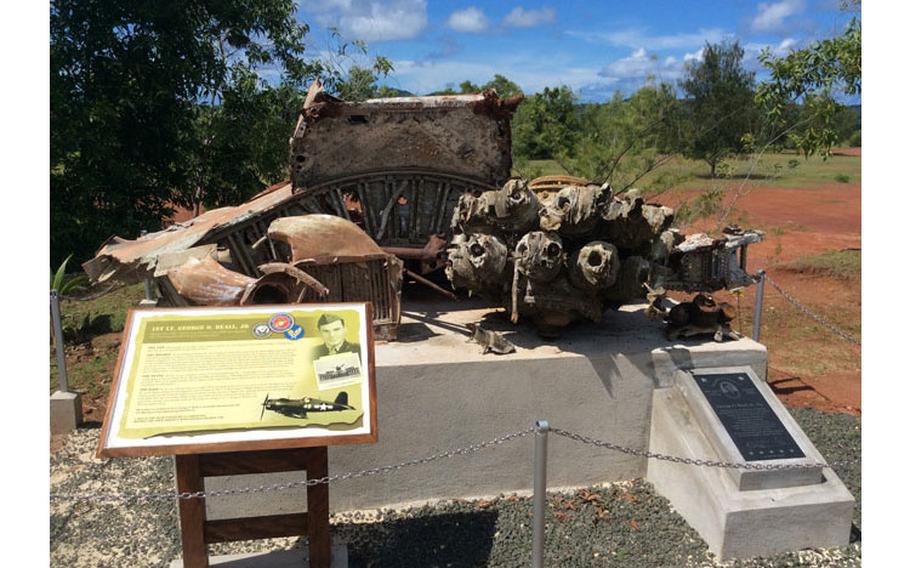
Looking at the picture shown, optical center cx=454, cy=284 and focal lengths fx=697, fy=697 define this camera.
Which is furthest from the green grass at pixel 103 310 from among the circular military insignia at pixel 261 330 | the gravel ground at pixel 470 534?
the circular military insignia at pixel 261 330

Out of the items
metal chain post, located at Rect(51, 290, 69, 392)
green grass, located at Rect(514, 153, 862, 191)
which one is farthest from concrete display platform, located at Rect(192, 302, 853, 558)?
green grass, located at Rect(514, 153, 862, 191)

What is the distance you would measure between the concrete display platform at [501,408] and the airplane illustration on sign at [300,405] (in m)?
1.47

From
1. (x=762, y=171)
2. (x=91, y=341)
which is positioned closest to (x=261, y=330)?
(x=91, y=341)

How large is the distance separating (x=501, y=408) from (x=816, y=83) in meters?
9.48

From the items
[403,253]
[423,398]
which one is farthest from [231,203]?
[423,398]

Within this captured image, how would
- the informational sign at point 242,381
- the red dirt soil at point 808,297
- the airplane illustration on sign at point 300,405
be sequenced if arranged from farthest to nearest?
the red dirt soil at point 808,297, the airplane illustration on sign at point 300,405, the informational sign at point 242,381

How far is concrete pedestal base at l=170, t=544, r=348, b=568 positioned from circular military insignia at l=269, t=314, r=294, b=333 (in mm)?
1444

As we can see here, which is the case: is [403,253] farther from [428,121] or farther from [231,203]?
[231,203]

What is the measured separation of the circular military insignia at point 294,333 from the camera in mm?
3762

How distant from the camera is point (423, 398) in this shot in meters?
5.08

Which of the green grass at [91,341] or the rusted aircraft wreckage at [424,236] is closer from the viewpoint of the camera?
the rusted aircraft wreckage at [424,236]

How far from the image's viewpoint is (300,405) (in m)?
3.49

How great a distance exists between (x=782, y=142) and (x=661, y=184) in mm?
2376

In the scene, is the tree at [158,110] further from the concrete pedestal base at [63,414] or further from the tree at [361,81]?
the concrete pedestal base at [63,414]
